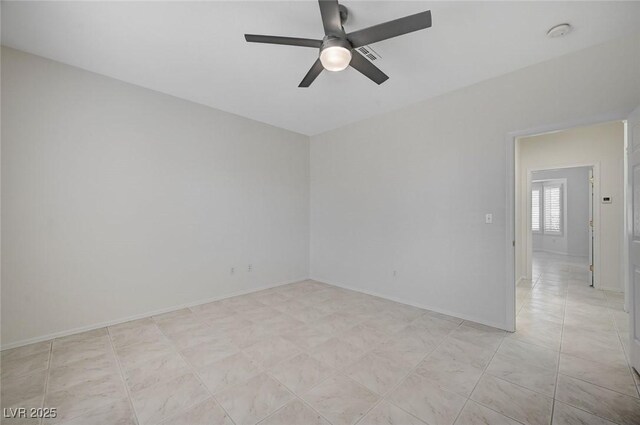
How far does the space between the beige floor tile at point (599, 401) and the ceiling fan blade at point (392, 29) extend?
266cm

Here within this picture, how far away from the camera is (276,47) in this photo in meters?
2.41

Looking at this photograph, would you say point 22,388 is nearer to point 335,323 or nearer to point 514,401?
point 335,323

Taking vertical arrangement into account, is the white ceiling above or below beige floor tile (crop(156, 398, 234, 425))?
above

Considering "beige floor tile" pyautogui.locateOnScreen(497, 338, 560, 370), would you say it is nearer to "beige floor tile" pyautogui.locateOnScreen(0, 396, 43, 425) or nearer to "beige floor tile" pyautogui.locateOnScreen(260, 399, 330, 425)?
"beige floor tile" pyautogui.locateOnScreen(260, 399, 330, 425)

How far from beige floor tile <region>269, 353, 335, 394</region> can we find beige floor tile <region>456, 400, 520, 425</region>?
0.92 m

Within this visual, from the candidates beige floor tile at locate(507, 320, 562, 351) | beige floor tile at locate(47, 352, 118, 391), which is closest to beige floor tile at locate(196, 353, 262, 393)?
beige floor tile at locate(47, 352, 118, 391)

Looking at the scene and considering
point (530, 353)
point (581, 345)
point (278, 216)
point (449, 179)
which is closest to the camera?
point (530, 353)

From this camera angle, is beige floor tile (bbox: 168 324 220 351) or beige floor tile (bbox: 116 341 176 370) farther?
beige floor tile (bbox: 168 324 220 351)

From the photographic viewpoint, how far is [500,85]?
288 centimetres

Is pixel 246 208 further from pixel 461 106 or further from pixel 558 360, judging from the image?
pixel 558 360

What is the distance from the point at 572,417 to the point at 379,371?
1190 millimetres

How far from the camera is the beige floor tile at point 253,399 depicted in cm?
164

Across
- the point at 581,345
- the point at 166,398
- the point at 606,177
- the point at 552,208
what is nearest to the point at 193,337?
the point at 166,398

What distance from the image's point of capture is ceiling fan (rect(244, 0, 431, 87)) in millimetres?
1622
